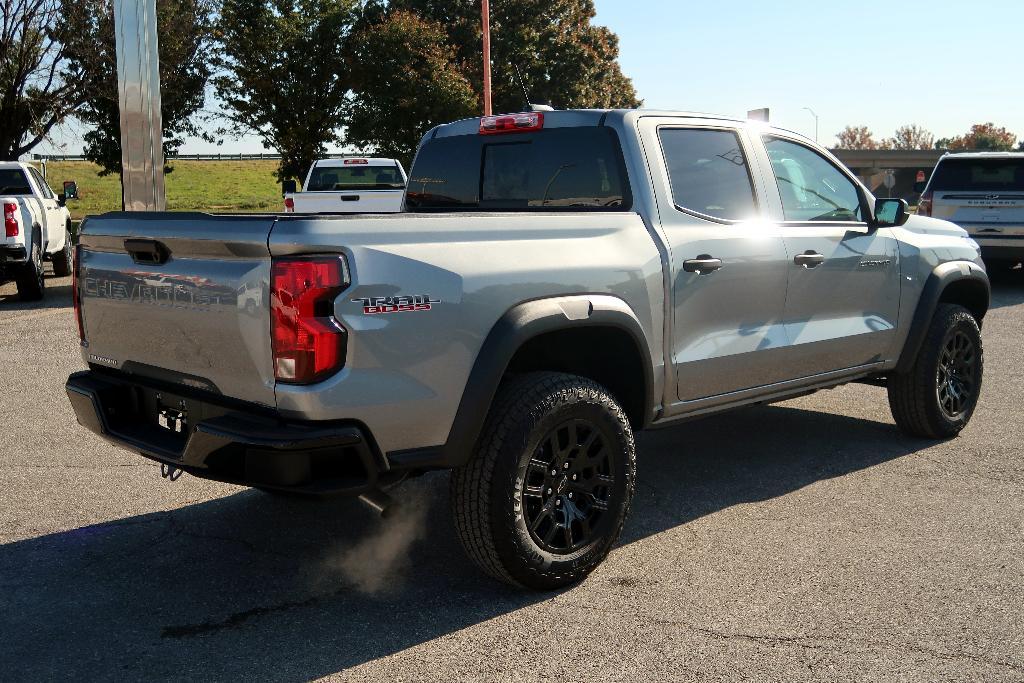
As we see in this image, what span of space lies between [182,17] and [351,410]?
32.8m

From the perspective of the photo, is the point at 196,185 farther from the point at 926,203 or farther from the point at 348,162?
the point at 926,203

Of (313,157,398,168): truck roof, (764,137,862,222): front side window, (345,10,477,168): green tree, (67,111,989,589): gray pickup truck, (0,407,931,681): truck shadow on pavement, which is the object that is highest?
(345,10,477,168): green tree

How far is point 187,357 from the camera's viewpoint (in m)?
3.79

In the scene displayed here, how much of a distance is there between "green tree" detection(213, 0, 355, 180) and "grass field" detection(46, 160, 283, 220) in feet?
35.3

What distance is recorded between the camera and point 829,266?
5.43 metres

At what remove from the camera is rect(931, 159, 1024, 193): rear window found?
48.1 feet

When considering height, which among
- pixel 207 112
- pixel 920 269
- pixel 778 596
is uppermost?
pixel 207 112

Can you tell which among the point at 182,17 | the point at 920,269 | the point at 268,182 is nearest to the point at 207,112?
the point at 182,17

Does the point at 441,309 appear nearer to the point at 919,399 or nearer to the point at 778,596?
the point at 778,596

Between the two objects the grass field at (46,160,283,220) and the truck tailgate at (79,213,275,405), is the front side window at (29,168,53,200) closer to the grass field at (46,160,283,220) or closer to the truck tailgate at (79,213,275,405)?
the truck tailgate at (79,213,275,405)

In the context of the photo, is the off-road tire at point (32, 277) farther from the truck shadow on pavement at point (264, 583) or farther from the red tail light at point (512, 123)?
the red tail light at point (512, 123)

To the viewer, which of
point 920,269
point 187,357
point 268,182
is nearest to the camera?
point 187,357

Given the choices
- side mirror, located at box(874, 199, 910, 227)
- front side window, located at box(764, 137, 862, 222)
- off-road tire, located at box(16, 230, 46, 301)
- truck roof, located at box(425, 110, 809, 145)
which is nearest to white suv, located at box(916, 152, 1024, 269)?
side mirror, located at box(874, 199, 910, 227)

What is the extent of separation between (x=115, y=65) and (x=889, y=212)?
83.5 ft
